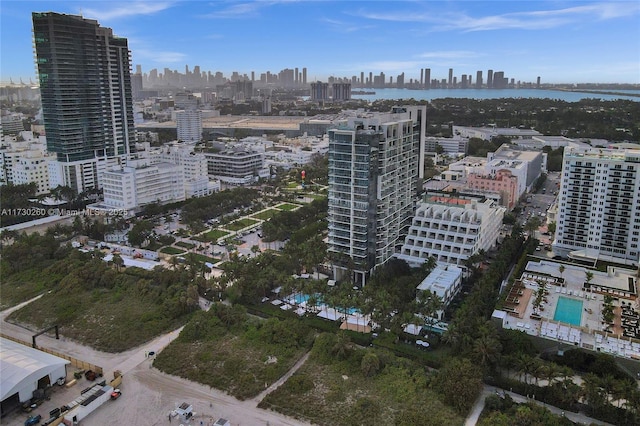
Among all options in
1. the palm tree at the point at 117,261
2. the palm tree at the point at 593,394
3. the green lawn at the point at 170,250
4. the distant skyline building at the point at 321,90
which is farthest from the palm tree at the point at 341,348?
the distant skyline building at the point at 321,90

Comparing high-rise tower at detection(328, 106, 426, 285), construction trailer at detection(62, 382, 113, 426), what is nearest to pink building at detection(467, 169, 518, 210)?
high-rise tower at detection(328, 106, 426, 285)

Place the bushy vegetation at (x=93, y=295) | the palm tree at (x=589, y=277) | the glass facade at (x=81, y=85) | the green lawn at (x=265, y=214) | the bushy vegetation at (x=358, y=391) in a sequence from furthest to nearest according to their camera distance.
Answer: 1. the glass facade at (x=81, y=85)
2. the green lawn at (x=265, y=214)
3. the palm tree at (x=589, y=277)
4. the bushy vegetation at (x=93, y=295)
5. the bushy vegetation at (x=358, y=391)

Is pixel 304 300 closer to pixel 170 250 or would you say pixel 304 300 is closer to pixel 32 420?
pixel 170 250

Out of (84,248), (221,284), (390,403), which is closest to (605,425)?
(390,403)

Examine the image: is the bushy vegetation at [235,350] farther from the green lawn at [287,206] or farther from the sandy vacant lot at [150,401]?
the green lawn at [287,206]

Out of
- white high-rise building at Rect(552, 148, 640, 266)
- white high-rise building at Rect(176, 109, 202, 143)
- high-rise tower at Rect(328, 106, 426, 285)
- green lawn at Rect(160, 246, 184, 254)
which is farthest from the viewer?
white high-rise building at Rect(176, 109, 202, 143)

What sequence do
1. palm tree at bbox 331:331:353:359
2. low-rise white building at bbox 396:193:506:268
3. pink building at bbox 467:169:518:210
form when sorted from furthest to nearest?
pink building at bbox 467:169:518:210 → low-rise white building at bbox 396:193:506:268 → palm tree at bbox 331:331:353:359

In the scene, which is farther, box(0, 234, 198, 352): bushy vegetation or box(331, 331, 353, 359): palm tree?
box(0, 234, 198, 352): bushy vegetation

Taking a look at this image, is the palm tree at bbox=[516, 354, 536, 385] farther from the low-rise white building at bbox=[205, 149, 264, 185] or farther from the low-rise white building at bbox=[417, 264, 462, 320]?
the low-rise white building at bbox=[205, 149, 264, 185]
